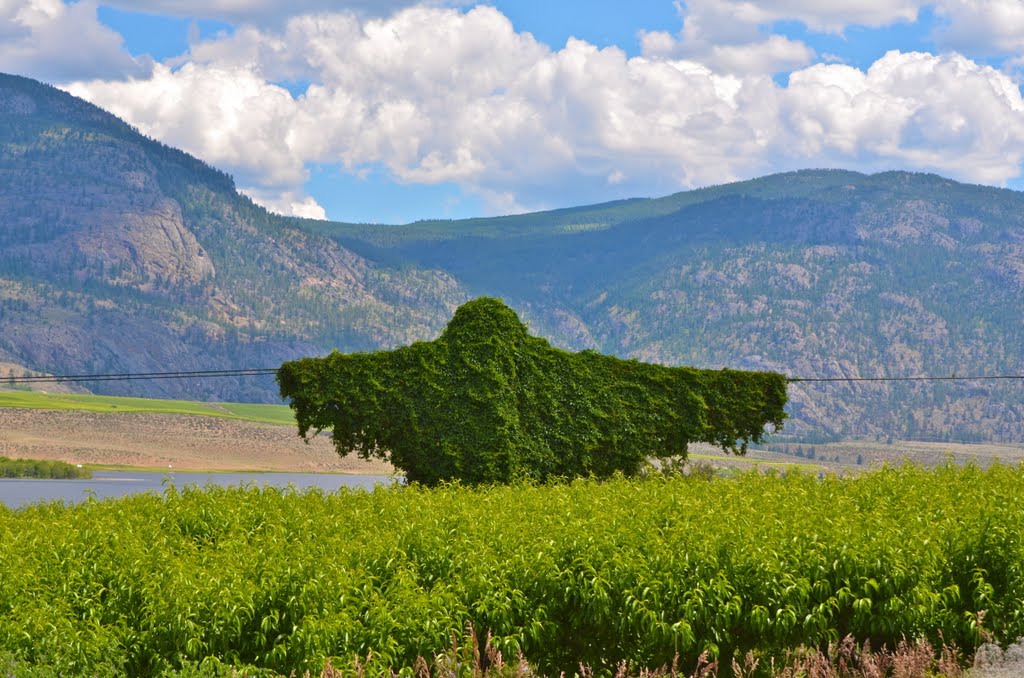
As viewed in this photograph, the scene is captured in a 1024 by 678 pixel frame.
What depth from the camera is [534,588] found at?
55.9 feet

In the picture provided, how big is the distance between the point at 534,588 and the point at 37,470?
185872 millimetres

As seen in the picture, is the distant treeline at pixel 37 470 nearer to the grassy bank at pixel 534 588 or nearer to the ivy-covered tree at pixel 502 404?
the ivy-covered tree at pixel 502 404

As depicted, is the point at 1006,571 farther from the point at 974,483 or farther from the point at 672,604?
the point at 974,483

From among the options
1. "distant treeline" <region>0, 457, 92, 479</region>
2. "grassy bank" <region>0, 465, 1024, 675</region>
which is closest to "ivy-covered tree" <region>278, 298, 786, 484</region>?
"grassy bank" <region>0, 465, 1024, 675</region>

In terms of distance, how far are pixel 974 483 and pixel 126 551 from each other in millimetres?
15981

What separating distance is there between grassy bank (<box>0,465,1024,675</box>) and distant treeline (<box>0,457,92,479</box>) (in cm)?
17869

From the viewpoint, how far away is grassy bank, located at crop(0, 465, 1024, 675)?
51.1 ft

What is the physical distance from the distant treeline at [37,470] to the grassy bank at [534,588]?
178685mm

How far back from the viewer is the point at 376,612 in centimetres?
1552

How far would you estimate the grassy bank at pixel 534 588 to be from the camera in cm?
A: 1556

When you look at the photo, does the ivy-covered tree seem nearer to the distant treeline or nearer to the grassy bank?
the grassy bank

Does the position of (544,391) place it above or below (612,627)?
above

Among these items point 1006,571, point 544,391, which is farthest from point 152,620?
A: point 544,391

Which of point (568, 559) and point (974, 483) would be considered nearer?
point (568, 559)
